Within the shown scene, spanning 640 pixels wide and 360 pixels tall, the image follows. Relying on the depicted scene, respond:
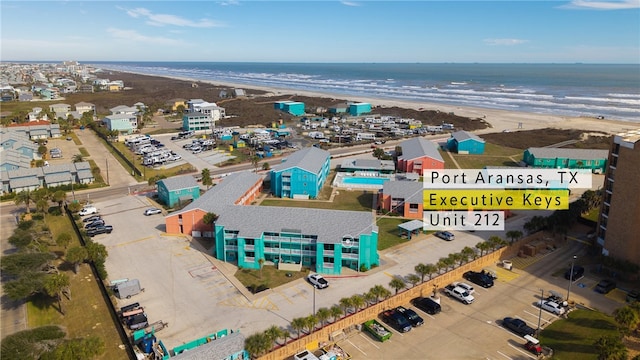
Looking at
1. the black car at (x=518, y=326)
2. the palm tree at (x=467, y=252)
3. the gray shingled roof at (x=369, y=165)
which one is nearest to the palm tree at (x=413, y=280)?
the palm tree at (x=467, y=252)

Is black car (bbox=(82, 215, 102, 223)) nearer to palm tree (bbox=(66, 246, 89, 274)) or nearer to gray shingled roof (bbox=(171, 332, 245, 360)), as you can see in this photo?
palm tree (bbox=(66, 246, 89, 274))

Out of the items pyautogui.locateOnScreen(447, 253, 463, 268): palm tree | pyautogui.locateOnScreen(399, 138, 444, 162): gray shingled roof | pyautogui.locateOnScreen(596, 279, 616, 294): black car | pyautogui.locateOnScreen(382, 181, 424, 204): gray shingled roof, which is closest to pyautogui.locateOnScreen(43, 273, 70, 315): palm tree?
pyautogui.locateOnScreen(447, 253, 463, 268): palm tree

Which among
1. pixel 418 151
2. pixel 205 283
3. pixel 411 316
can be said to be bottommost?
pixel 205 283

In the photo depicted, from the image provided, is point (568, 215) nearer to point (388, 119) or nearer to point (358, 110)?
point (388, 119)

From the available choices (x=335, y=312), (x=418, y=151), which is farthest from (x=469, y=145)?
(x=335, y=312)

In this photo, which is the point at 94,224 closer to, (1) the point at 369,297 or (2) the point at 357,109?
(1) the point at 369,297
